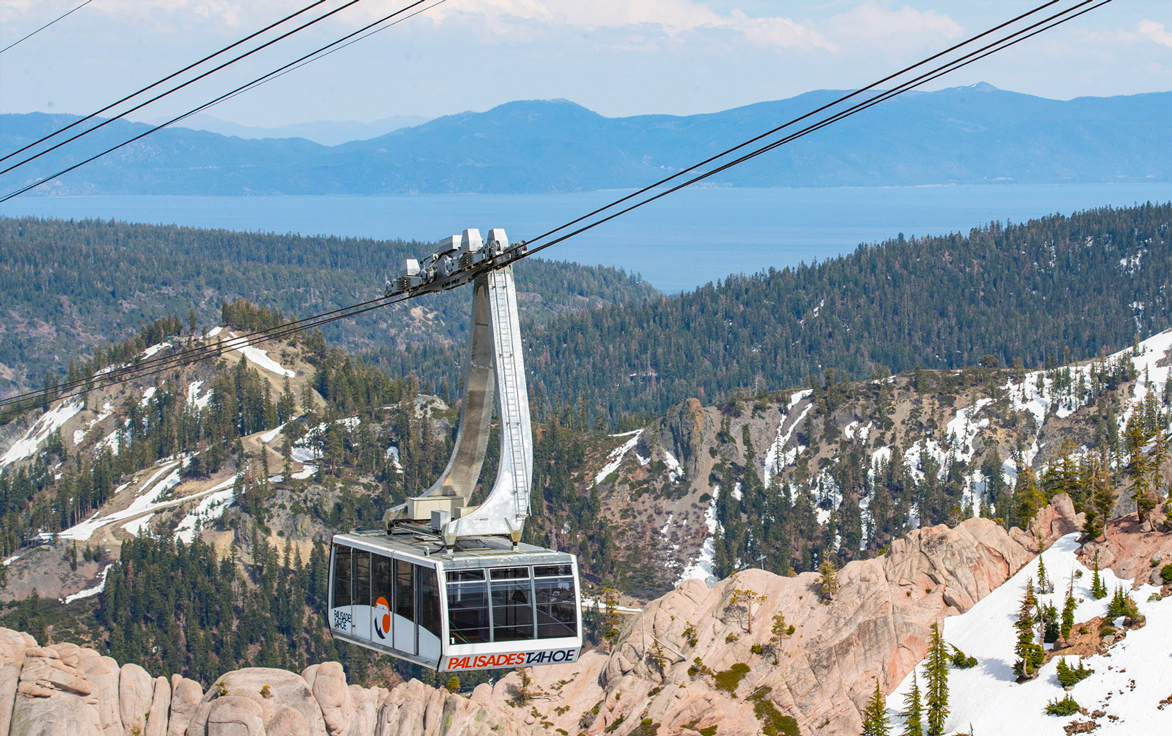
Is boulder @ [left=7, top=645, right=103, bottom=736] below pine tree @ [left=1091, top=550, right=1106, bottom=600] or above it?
below

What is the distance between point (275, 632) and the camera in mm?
179625

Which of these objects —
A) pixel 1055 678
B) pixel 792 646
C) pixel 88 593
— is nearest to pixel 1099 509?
pixel 1055 678

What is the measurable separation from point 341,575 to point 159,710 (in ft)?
138

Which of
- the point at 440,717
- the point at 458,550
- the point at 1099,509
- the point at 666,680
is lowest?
the point at 440,717

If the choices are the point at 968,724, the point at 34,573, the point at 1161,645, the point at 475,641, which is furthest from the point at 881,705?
the point at 34,573

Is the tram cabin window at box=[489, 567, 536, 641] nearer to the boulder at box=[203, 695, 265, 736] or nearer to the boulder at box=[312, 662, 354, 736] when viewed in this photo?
the boulder at box=[203, 695, 265, 736]

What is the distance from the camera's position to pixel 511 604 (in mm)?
35688

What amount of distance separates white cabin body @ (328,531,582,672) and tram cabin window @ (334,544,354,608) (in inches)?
82.9

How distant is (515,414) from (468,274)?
444 centimetres

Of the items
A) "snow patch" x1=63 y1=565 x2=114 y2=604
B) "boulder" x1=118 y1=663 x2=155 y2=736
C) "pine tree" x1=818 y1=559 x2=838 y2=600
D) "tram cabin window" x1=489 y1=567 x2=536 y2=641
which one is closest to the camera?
"tram cabin window" x1=489 y1=567 x2=536 y2=641

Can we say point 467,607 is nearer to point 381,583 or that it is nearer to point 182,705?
point 381,583

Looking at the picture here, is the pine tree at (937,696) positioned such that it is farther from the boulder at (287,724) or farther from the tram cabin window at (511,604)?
the tram cabin window at (511,604)

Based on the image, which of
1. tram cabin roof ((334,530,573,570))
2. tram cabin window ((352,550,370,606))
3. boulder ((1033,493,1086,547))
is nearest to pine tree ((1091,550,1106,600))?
boulder ((1033,493,1086,547))

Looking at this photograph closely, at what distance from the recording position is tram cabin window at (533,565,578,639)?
3594 cm
